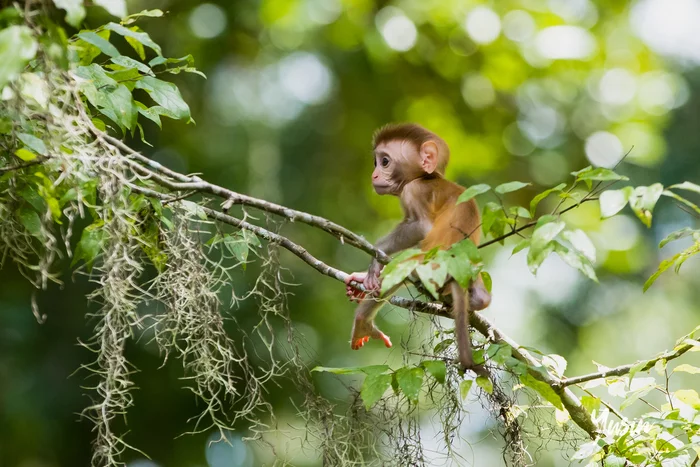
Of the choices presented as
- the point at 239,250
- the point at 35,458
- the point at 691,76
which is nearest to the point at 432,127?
the point at 691,76

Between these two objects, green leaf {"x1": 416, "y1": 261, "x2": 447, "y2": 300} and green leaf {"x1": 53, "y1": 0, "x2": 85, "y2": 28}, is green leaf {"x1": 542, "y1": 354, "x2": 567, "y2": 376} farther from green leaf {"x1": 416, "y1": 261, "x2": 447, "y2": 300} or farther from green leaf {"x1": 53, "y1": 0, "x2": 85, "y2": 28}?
green leaf {"x1": 53, "y1": 0, "x2": 85, "y2": 28}

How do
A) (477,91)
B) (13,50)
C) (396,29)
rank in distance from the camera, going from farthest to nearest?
1. (477,91)
2. (396,29)
3. (13,50)

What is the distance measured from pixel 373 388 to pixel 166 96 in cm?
129

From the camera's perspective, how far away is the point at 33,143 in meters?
2.21

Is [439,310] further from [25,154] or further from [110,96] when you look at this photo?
[25,154]

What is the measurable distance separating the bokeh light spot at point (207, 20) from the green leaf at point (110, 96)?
503cm

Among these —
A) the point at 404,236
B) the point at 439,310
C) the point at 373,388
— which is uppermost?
the point at 404,236

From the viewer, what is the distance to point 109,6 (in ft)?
6.44

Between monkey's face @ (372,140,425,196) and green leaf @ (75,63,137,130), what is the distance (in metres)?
1.83

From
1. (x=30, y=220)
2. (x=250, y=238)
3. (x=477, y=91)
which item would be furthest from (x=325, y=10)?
(x=30, y=220)

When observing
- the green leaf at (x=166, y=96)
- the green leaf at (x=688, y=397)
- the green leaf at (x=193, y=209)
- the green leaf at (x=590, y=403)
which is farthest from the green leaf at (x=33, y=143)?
the green leaf at (x=688, y=397)

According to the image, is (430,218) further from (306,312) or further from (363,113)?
(363,113)

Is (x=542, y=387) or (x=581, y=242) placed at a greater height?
(x=581, y=242)

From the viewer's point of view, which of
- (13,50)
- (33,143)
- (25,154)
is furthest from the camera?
(25,154)
